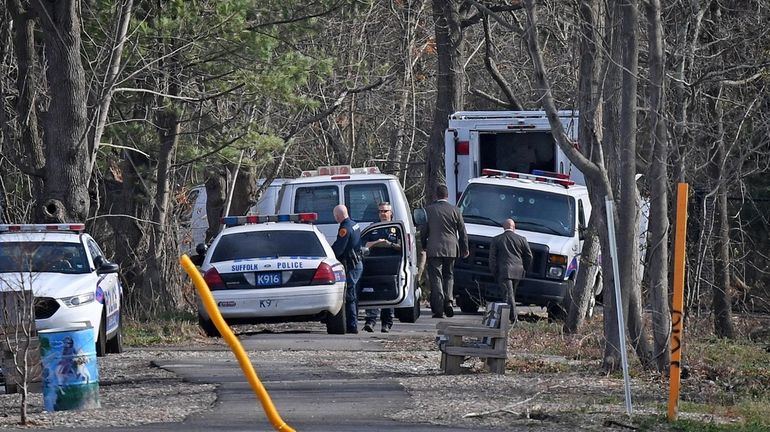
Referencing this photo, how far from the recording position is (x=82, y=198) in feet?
61.1

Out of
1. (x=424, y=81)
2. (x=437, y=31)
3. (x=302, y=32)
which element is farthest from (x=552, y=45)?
(x=302, y=32)

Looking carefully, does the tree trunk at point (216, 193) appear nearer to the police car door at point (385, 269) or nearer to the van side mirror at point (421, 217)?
the van side mirror at point (421, 217)

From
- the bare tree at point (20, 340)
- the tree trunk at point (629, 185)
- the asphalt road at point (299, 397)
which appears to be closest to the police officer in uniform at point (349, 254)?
the asphalt road at point (299, 397)

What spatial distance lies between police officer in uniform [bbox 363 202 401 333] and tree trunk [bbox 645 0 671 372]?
18.9 ft

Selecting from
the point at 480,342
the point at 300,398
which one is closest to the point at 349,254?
the point at 480,342

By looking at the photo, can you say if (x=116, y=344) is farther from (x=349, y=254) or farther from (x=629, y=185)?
(x=629, y=185)

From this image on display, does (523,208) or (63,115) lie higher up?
(63,115)

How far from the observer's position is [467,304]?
21.4 meters

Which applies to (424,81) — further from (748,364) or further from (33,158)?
(748,364)

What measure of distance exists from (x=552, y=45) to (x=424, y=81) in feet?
22.2

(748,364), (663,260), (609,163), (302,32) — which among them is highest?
(302,32)

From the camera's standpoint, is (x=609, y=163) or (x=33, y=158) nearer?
(x=609, y=163)

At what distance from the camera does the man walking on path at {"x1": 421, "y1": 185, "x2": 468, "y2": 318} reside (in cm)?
1973

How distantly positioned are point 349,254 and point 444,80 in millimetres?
10668
